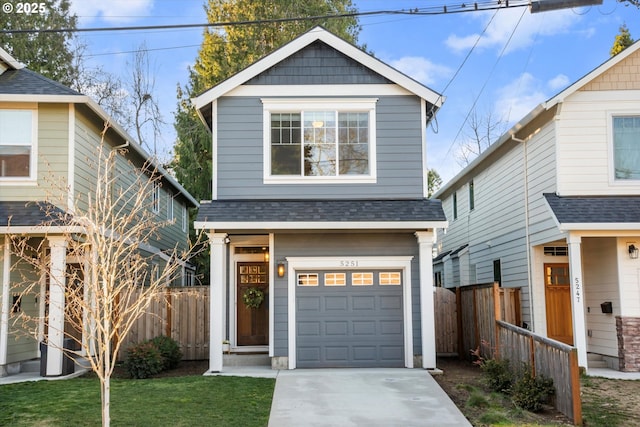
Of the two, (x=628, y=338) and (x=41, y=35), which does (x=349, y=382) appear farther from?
(x=41, y=35)

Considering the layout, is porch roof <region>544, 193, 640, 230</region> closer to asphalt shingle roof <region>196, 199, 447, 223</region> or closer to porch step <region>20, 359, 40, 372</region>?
asphalt shingle roof <region>196, 199, 447, 223</region>

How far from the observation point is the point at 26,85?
12.6m

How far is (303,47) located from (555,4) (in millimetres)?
5547

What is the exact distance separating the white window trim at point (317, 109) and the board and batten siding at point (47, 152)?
13.2ft

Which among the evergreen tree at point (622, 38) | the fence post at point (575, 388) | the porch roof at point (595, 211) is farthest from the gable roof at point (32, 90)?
the evergreen tree at point (622, 38)

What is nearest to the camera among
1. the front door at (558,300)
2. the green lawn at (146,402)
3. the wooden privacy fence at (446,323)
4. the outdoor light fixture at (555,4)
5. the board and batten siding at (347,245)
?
the green lawn at (146,402)

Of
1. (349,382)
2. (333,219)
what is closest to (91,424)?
(349,382)

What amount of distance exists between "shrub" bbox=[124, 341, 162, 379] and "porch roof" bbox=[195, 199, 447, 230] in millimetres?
2739

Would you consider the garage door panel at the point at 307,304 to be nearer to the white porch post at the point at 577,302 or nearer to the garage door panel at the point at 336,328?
the garage door panel at the point at 336,328

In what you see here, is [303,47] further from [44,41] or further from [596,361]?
[44,41]

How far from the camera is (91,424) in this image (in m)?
7.52

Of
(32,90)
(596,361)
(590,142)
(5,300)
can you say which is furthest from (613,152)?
(5,300)

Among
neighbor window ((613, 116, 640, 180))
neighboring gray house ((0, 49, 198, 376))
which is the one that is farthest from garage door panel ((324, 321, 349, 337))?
neighbor window ((613, 116, 640, 180))

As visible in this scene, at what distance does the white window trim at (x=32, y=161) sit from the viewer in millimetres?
12086
